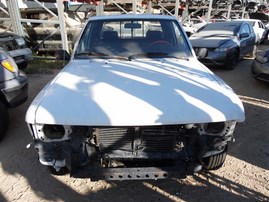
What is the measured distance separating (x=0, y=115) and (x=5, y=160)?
576 millimetres

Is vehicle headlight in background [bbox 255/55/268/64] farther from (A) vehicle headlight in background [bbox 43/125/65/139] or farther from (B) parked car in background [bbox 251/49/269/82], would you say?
(A) vehicle headlight in background [bbox 43/125/65/139]

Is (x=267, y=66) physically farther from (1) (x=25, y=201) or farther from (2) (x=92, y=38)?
(1) (x=25, y=201)

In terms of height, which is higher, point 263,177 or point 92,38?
point 92,38

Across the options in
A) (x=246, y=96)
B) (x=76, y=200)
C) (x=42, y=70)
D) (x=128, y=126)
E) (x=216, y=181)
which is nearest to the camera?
(x=128, y=126)

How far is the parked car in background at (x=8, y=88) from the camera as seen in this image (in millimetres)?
3468

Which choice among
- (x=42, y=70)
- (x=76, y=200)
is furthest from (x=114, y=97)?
(x=42, y=70)

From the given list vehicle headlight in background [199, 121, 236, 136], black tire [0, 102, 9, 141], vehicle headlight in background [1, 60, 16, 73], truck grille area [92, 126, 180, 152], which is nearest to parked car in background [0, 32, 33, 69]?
vehicle headlight in background [1, 60, 16, 73]

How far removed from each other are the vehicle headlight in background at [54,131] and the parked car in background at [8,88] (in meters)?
1.51

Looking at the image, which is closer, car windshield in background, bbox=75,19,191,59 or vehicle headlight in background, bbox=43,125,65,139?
vehicle headlight in background, bbox=43,125,65,139

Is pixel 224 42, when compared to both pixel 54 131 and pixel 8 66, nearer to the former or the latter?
pixel 8 66

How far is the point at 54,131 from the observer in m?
2.28

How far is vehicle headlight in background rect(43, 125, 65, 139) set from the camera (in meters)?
2.23

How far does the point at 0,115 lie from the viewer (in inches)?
134

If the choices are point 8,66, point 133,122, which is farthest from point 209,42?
point 133,122
